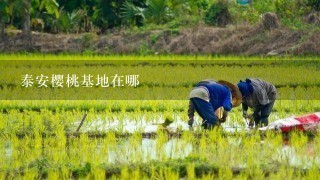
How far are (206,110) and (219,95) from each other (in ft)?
0.59

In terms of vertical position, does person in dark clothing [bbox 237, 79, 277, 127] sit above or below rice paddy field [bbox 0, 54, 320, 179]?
above

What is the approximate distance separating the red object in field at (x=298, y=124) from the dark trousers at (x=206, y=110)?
462 millimetres

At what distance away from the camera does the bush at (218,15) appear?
19156 millimetres

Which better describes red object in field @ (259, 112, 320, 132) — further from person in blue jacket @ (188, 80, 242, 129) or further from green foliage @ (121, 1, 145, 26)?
green foliage @ (121, 1, 145, 26)

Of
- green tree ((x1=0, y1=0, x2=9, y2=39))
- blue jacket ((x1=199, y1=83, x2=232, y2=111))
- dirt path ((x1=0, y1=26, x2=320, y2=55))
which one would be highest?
green tree ((x1=0, y1=0, x2=9, y2=39))

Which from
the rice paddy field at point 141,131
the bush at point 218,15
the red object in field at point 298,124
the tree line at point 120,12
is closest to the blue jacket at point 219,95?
the rice paddy field at point 141,131

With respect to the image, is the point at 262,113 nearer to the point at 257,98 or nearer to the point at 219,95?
the point at 257,98

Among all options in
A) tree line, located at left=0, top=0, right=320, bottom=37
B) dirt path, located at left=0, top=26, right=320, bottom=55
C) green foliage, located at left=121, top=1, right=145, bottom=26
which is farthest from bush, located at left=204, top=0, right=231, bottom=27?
green foliage, located at left=121, top=1, right=145, bottom=26

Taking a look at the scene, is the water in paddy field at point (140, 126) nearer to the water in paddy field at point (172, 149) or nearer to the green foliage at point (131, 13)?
the water in paddy field at point (172, 149)

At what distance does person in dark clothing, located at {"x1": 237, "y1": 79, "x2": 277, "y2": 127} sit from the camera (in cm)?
695

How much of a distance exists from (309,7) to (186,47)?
12.8 feet

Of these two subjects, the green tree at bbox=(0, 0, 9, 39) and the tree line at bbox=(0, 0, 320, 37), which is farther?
the tree line at bbox=(0, 0, 320, 37)

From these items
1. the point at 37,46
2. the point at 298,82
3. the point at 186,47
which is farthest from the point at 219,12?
the point at 298,82

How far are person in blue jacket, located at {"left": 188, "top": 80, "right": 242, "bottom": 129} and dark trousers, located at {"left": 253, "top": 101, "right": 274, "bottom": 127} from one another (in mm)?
516
